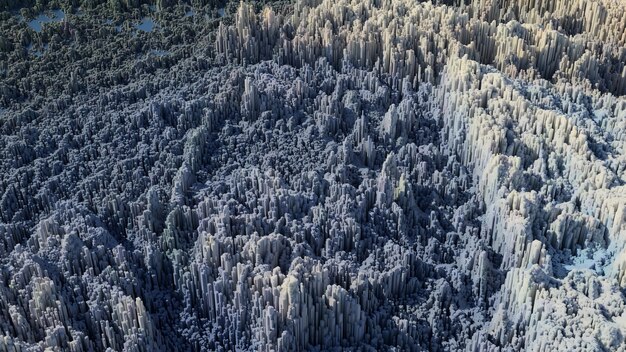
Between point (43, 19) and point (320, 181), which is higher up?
point (43, 19)

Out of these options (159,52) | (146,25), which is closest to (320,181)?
(159,52)

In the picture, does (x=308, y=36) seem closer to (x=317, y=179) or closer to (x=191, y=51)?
(x=191, y=51)

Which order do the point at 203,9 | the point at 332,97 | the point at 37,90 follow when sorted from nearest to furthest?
the point at 332,97, the point at 37,90, the point at 203,9

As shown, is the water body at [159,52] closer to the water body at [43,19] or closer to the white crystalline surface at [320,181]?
the white crystalline surface at [320,181]

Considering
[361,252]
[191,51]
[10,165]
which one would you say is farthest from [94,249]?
[191,51]

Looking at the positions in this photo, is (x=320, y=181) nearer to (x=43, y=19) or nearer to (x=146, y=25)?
(x=146, y=25)

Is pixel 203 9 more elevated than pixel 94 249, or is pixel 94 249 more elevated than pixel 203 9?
pixel 203 9

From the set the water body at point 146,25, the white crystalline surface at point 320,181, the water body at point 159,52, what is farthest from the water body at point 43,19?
the water body at point 159,52

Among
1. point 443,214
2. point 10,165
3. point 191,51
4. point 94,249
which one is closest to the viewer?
point 94,249
